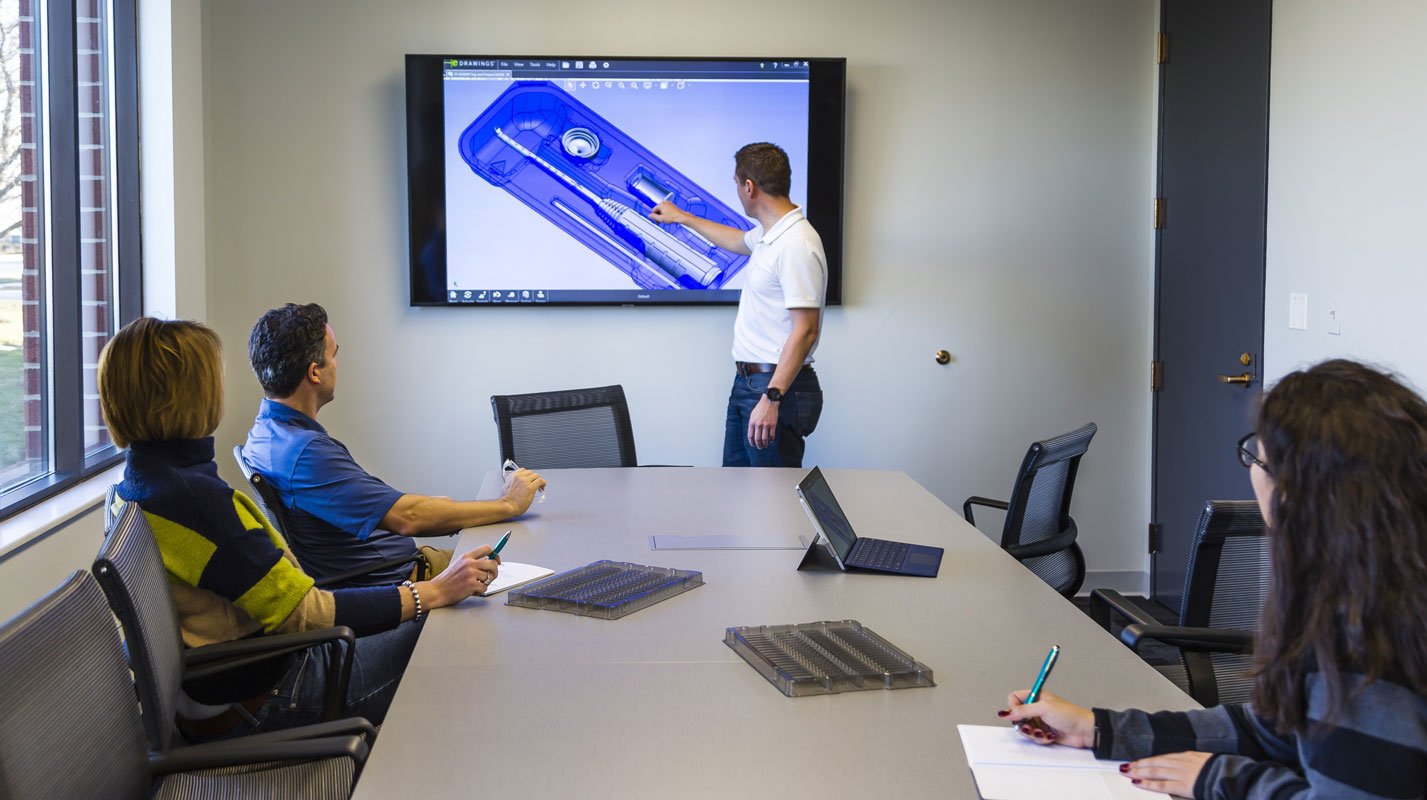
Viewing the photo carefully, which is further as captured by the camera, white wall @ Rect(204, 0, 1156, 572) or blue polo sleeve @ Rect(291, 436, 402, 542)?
white wall @ Rect(204, 0, 1156, 572)

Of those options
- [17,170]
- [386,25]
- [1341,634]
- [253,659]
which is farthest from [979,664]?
[386,25]

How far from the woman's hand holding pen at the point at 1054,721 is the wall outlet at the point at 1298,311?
2731mm

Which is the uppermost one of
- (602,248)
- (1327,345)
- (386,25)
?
(386,25)

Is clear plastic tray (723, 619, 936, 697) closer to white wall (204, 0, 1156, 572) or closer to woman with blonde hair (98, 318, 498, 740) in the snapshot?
woman with blonde hair (98, 318, 498, 740)

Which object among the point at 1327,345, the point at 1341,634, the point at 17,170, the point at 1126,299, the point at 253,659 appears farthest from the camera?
the point at 1126,299

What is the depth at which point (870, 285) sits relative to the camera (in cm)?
490

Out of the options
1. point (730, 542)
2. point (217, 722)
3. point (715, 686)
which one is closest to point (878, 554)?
point (730, 542)

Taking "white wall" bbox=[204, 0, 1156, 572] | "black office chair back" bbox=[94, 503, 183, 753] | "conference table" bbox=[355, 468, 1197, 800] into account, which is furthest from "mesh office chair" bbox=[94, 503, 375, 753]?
"white wall" bbox=[204, 0, 1156, 572]

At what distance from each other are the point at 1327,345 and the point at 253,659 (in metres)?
3.20

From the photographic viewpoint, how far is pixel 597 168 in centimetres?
475

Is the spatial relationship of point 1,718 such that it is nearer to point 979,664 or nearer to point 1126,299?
point 979,664

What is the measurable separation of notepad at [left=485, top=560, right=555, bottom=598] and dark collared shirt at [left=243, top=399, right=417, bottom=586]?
0.42 m

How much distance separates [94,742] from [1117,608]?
6.24ft

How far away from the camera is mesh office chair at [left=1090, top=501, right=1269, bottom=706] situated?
2.27 m
